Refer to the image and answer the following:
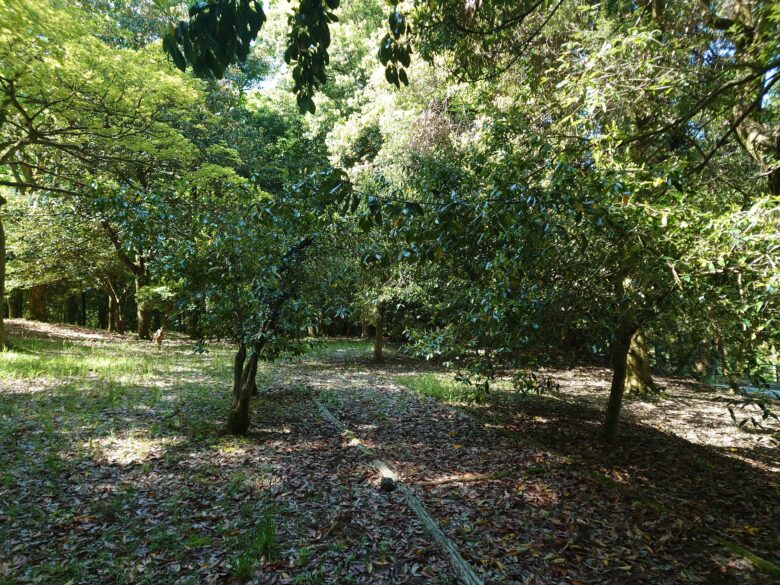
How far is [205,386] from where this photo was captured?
9219 millimetres

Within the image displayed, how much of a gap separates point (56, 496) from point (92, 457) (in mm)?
941

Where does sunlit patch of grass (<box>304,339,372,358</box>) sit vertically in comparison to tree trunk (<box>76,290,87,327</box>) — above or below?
below

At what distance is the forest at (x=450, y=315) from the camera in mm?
3430

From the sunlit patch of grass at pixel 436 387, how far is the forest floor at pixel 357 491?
0.61m

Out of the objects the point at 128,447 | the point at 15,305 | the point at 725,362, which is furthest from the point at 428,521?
the point at 15,305

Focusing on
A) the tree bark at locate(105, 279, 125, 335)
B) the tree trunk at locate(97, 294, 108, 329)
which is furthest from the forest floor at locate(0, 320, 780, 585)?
the tree trunk at locate(97, 294, 108, 329)

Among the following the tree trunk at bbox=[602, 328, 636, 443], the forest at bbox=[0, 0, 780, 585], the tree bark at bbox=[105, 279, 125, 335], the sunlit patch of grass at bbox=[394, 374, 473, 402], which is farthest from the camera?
the tree bark at bbox=[105, 279, 125, 335]

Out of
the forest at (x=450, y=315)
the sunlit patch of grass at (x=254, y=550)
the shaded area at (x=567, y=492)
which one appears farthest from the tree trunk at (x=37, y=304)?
the sunlit patch of grass at (x=254, y=550)

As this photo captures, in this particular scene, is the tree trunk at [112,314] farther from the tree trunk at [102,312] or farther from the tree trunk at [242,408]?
the tree trunk at [242,408]

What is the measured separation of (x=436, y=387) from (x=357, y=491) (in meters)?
5.67

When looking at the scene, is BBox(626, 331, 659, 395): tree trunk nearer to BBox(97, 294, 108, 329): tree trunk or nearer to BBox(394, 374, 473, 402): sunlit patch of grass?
BBox(394, 374, 473, 402): sunlit patch of grass

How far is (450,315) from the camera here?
280 inches

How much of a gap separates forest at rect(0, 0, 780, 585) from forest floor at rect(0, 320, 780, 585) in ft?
0.11

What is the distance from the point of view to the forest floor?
3502 mm
